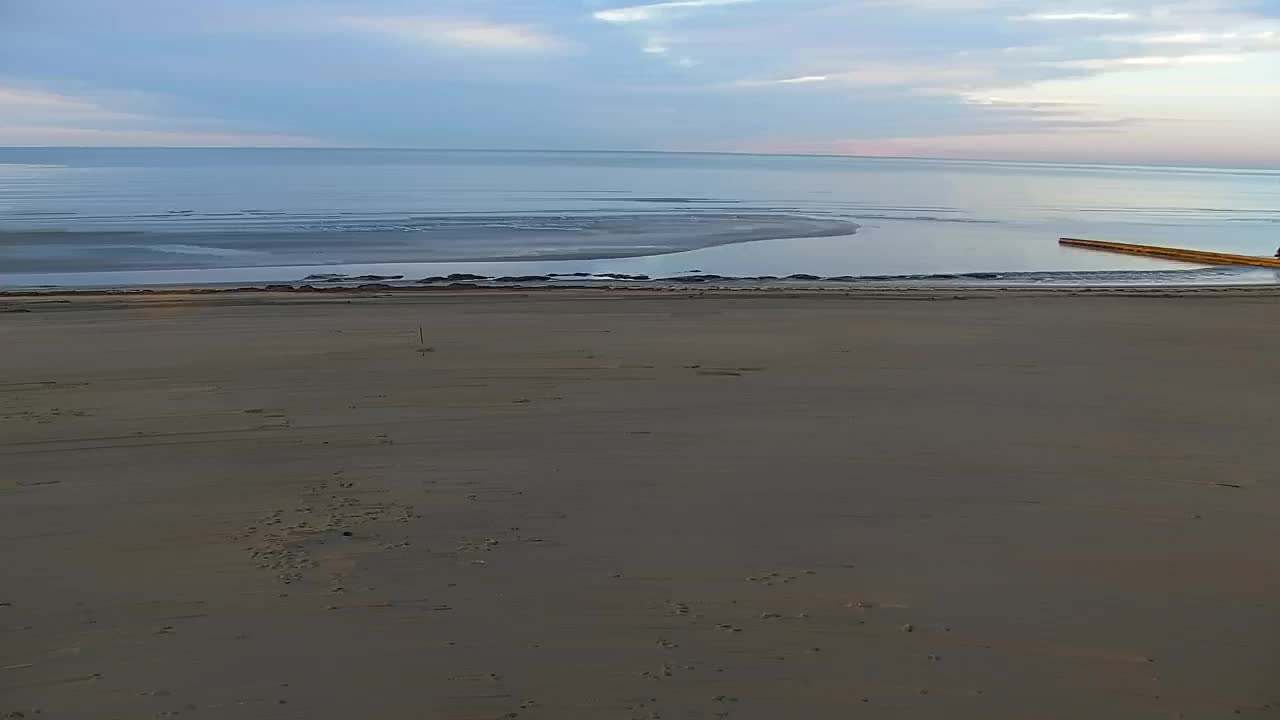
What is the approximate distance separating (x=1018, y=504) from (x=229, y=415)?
566 centimetres

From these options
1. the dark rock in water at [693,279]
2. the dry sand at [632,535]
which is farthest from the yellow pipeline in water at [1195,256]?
the dry sand at [632,535]

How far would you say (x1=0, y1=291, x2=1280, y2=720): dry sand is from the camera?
3.77 metres

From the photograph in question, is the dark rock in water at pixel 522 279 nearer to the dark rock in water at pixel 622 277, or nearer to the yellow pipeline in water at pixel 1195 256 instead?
the dark rock in water at pixel 622 277

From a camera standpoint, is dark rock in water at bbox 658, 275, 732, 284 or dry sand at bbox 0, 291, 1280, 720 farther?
dark rock in water at bbox 658, 275, 732, 284

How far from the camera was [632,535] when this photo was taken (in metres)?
5.22

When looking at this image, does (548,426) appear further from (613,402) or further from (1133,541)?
(1133,541)

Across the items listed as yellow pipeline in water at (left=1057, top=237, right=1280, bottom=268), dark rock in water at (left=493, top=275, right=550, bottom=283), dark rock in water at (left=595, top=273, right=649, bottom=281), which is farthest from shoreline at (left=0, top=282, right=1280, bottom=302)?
yellow pipeline in water at (left=1057, top=237, right=1280, bottom=268)

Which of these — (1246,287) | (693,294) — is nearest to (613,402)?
(693,294)

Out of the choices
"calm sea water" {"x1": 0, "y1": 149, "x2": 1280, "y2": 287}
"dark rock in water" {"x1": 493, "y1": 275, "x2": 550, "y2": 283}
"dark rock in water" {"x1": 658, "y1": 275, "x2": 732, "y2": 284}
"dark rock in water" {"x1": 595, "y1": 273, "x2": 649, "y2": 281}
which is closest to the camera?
"dark rock in water" {"x1": 493, "y1": 275, "x2": 550, "y2": 283}

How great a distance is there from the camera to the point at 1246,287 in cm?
1906

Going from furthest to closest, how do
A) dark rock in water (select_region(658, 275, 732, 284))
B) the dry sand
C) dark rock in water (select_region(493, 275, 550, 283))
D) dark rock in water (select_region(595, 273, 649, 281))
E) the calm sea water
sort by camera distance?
the calm sea water → dark rock in water (select_region(595, 273, 649, 281)) → dark rock in water (select_region(658, 275, 732, 284)) → dark rock in water (select_region(493, 275, 550, 283)) → the dry sand

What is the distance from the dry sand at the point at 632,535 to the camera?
3.77 meters

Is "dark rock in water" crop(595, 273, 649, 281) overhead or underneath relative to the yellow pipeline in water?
underneath

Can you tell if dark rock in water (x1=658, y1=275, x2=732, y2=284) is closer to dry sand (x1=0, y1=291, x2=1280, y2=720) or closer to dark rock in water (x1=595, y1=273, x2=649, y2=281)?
dark rock in water (x1=595, y1=273, x2=649, y2=281)
